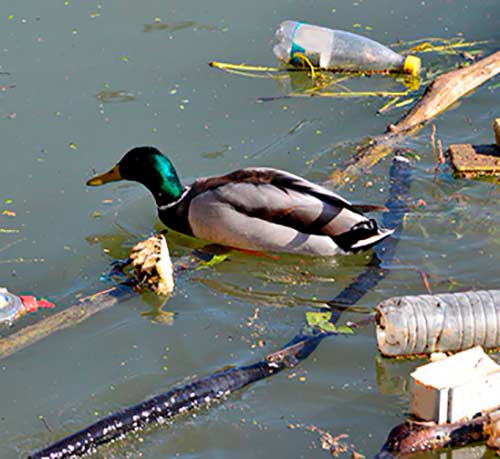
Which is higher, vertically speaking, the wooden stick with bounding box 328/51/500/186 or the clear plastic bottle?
the wooden stick with bounding box 328/51/500/186

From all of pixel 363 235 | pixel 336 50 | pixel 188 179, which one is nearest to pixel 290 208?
pixel 363 235

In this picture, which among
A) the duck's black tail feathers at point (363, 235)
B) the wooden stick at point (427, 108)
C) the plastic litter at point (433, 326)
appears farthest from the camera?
the wooden stick at point (427, 108)

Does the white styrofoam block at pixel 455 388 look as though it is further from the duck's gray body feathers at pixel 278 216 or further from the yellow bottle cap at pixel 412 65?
the yellow bottle cap at pixel 412 65

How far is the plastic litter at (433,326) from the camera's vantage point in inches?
205

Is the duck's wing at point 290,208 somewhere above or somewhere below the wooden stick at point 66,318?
above

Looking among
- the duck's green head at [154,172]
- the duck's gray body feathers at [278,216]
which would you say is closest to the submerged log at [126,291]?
the duck's gray body feathers at [278,216]

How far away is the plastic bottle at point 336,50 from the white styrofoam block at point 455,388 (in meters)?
4.23

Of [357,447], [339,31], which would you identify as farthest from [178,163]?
[357,447]

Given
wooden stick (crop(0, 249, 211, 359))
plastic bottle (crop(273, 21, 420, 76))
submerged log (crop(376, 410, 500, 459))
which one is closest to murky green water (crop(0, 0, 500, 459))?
wooden stick (crop(0, 249, 211, 359))

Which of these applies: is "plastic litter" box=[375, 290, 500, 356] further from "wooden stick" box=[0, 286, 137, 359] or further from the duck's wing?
"wooden stick" box=[0, 286, 137, 359]

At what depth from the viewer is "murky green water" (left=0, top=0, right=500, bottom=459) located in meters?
4.98

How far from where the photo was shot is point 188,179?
23.5ft

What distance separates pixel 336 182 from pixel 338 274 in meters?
0.96

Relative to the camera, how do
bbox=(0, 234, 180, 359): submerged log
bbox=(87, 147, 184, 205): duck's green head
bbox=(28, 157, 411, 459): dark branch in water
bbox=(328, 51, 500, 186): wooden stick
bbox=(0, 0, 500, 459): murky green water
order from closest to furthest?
1. bbox=(28, 157, 411, 459): dark branch in water
2. bbox=(0, 0, 500, 459): murky green water
3. bbox=(0, 234, 180, 359): submerged log
4. bbox=(87, 147, 184, 205): duck's green head
5. bbox=(328, 51, 500, 186): wooden stick
